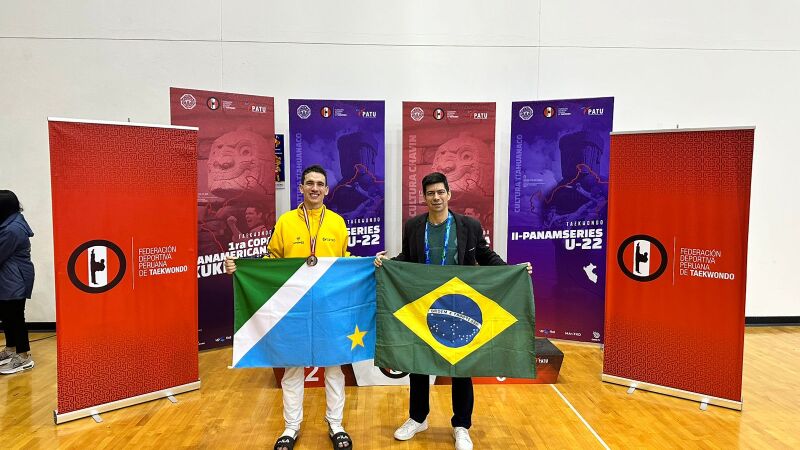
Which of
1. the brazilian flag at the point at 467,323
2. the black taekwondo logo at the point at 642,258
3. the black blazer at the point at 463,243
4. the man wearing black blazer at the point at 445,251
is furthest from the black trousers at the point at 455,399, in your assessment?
the black taekwondo logo at the point at 642,258

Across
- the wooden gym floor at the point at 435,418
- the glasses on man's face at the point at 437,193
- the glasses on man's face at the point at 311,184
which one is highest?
the glasses on man's face at the point at 311,184

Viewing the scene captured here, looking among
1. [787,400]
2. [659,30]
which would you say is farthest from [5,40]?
[787,400]

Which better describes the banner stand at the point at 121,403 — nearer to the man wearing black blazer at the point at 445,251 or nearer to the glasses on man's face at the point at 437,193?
the man wearing black blazer at the point at 445,251

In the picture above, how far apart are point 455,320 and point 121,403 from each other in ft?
8.07

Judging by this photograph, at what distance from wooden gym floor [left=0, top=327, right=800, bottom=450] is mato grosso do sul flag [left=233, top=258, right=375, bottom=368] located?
0.56 m

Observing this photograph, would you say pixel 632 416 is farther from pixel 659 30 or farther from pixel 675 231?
pixel 659 30

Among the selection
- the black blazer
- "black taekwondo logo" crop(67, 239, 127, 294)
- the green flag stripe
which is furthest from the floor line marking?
"black taekwondo logo" crop(67, 239, 127, 294)

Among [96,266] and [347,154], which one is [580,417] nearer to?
[347,154]

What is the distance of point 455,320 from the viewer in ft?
9.47

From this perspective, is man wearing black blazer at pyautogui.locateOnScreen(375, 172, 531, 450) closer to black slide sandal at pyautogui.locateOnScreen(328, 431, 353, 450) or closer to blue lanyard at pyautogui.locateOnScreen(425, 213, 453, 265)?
blue lanyard at pyautogui.locateOnScreen(425, 213, 453, 265)

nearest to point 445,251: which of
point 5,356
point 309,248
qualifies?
point 309,248

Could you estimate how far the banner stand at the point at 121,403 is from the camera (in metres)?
3.29

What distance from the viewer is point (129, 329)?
3.50 m

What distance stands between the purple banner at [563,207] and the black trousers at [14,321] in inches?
180
